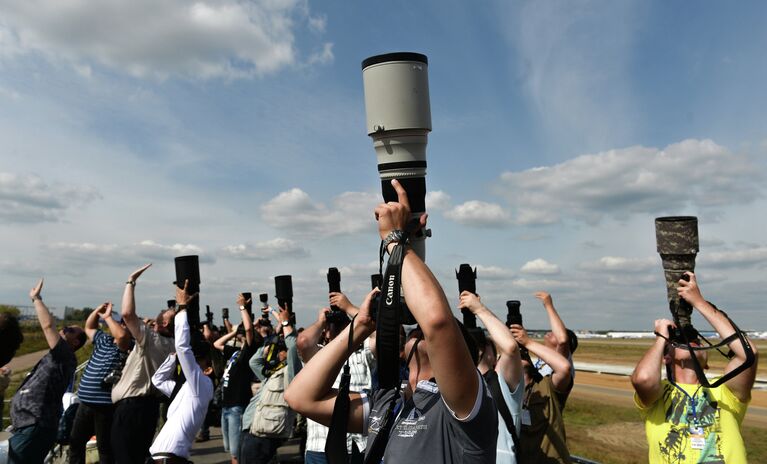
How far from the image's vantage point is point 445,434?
2287 mm

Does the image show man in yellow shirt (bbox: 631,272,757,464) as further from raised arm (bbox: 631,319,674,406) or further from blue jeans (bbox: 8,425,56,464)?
blue jeans (bbox: 8,425,56,464)

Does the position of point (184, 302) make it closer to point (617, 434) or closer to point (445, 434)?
point (445, 434)

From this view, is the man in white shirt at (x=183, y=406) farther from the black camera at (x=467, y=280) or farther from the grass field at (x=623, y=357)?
the grass field at (x=623, y=357)

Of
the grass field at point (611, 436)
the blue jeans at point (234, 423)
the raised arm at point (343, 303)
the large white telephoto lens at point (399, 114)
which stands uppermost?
the large white telephoto lens at point (399, 114)

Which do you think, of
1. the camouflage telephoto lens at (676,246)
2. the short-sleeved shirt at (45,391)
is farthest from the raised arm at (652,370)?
the short-sleeved shirt at (45,391)

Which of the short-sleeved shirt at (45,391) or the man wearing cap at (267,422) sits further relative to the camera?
the man wearing cap at (267,422)

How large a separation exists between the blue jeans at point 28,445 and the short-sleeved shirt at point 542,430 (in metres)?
4.68

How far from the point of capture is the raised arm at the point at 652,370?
13.2 ft

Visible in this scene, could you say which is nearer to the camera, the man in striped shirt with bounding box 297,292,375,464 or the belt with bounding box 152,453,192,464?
the man in striped shirt with bounding box 297,292,375,464

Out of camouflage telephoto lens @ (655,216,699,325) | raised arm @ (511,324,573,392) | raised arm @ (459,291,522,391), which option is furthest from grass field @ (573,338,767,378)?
raised arm @ (459,291,522,391)

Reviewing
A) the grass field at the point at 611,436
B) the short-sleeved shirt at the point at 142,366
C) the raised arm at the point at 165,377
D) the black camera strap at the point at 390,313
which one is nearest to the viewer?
the black camera strap at the point at 390,313

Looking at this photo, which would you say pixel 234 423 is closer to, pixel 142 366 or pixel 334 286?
pixel 142 366

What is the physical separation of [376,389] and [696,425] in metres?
2.42

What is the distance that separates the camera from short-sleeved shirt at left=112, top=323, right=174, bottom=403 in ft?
20.1
